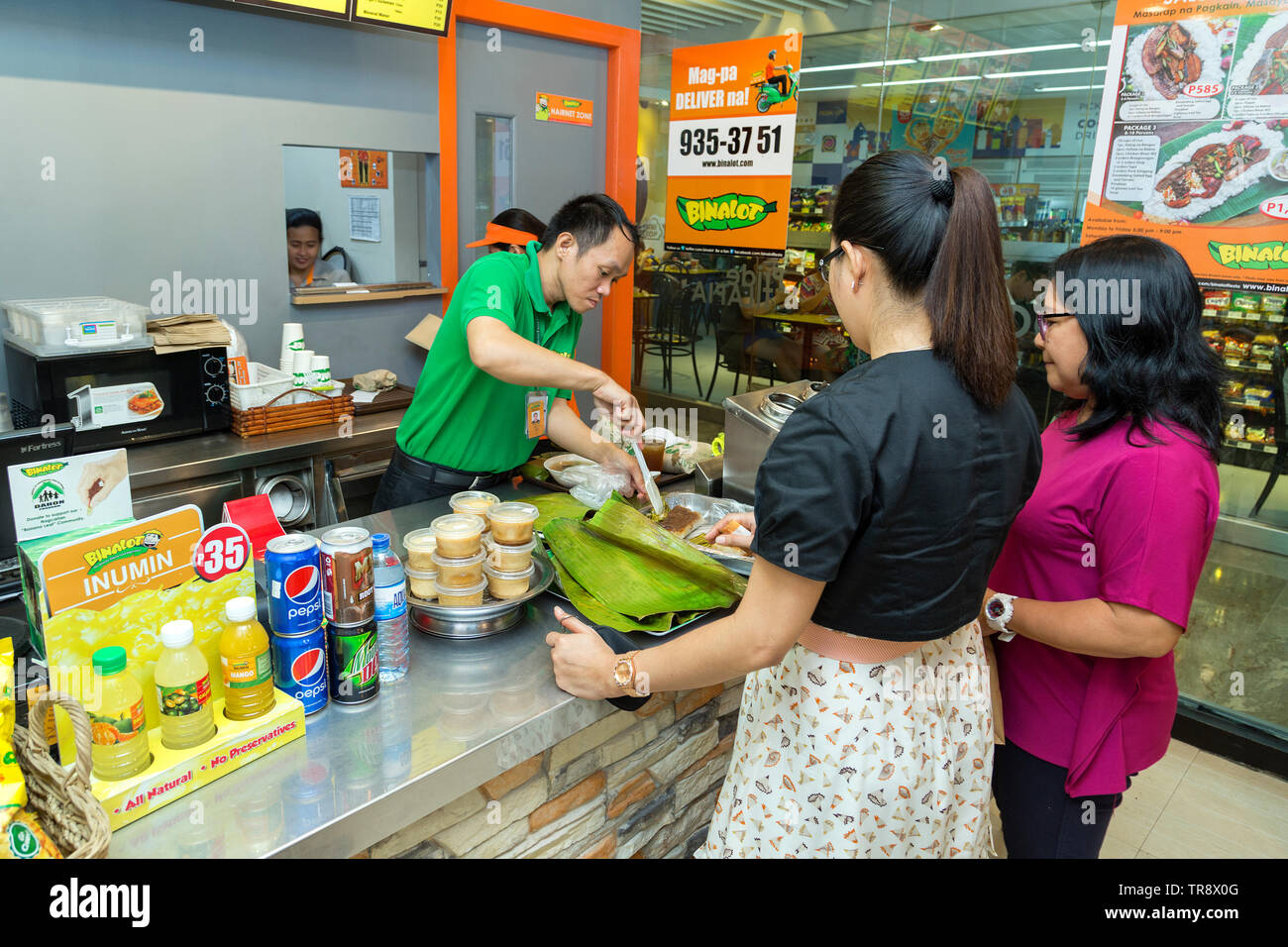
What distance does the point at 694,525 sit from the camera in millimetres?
2260

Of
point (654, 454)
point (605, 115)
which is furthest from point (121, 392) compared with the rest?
point (605, 115)

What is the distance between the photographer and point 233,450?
3123mm

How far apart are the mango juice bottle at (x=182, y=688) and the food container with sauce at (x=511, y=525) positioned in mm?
630

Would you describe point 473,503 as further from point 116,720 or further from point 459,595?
point 116,720

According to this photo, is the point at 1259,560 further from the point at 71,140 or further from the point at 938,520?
the point at 71,140

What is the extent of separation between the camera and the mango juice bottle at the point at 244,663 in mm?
1257

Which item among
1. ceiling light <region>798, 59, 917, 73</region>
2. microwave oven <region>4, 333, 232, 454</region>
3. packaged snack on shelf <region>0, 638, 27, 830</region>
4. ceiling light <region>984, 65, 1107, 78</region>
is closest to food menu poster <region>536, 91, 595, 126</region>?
ceiling light <region>798, 59, 917, 73</region>

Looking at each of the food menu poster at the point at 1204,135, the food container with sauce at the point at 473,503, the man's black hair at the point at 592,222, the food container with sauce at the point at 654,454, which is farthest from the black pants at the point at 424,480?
the food menu poster at the point at 1204,135

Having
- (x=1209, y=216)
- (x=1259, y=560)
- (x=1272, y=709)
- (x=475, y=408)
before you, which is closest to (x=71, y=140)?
(x=475, y=408)

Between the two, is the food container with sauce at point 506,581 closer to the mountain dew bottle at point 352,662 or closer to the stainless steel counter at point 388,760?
the stainless steel counter at point 388,760

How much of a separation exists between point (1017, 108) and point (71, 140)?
11.8ft

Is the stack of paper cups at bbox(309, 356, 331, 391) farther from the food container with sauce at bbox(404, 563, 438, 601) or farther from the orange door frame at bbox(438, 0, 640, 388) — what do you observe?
the food container with sauce at bbox(404, 563, 438, 601)

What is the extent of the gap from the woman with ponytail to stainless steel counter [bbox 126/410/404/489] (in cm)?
203

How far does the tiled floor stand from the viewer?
2.91m
